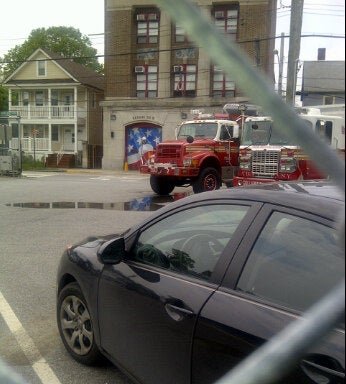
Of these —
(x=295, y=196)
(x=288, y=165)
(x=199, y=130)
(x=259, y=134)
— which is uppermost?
(x=199, y=130)

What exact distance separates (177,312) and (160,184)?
1297cm

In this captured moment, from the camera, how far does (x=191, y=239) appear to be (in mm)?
3004

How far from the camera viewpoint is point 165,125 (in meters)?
31.8

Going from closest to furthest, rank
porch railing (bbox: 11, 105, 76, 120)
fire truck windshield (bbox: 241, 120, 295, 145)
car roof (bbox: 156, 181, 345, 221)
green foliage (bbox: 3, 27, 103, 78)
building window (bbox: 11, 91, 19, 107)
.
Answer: car roof (bbox: 156, 181, 345, 221), fire truck windshield (bbox: 241, 120, 295, 145), porch railing (bbox: 11, 105, 76, 120), green foliage (bbox: 3, 27, 103, 78), building window (bbox: 11, 91, 19, 107)

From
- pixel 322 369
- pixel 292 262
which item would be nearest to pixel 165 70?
pixel 292 262

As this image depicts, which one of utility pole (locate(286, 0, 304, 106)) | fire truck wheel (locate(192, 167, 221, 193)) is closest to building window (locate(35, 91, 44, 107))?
fire truck wheel (locate(192, 167, 221, 193))

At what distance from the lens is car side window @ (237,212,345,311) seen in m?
2.11

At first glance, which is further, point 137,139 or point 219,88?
point 137,139

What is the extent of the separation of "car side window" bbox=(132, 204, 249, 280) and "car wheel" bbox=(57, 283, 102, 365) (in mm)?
769

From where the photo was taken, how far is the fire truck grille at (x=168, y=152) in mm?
14320

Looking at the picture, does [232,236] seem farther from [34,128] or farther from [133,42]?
[34,128]

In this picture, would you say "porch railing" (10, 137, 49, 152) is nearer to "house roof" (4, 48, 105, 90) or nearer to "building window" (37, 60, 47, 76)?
"house roof" (4, 48, 105, 90)

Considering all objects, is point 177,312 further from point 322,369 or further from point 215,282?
point 322,369

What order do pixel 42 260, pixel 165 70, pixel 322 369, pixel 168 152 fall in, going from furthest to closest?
pixel 165 70, pixel 168 152, pixel 42 260, pixel 322 369
